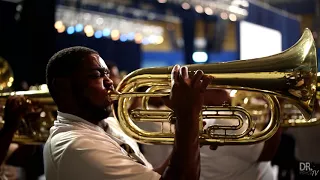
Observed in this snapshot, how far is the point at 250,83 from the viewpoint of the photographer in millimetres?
2090

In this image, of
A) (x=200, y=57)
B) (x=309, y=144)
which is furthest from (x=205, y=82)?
(x=200, y=57)

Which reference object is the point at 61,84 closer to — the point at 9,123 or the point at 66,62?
the point at 66,62

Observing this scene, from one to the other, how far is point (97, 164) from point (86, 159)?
0.04 m

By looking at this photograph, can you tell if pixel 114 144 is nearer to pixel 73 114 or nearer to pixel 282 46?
pixel 73 114

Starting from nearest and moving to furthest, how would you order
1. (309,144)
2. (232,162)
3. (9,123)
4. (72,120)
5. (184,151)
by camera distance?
(184,151) < (72,120) < (9,123) < (232,162) < (309,144)

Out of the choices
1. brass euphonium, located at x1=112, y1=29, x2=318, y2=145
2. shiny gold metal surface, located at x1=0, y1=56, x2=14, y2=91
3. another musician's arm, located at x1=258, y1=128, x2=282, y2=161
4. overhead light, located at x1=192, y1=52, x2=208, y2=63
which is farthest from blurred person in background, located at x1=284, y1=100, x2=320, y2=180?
overhead light, located at x1=192, y1=52, x2=208, y2=63

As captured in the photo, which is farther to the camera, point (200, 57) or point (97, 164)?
point (200, 57)

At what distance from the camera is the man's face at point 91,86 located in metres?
2.05

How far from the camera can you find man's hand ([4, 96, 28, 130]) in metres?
2.82

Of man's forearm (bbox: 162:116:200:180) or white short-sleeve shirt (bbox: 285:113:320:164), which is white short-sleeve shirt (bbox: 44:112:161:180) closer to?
man's forearm (bbox: 162:116:200:180)

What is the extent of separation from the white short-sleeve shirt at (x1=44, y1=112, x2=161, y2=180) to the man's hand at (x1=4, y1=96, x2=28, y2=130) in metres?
0.87

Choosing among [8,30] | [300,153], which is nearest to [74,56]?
[300,153]

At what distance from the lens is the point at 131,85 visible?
2.27m

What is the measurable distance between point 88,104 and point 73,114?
2.8 inches
